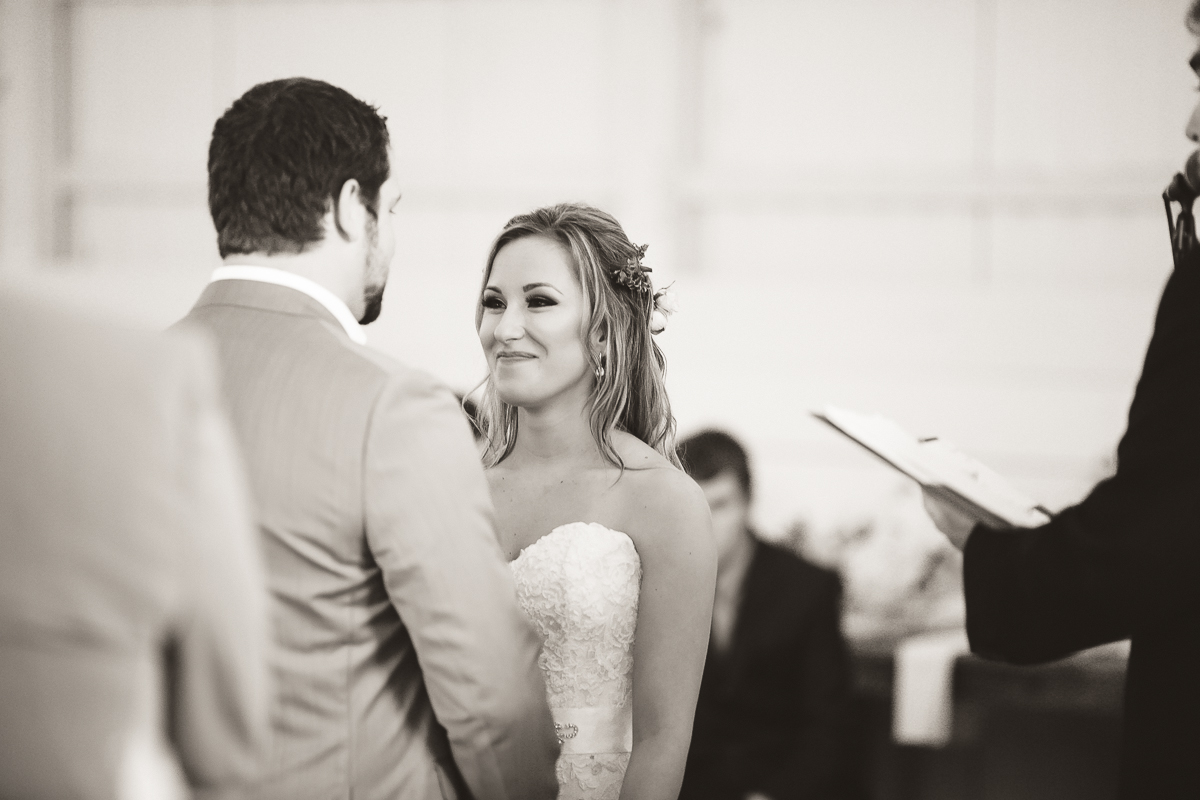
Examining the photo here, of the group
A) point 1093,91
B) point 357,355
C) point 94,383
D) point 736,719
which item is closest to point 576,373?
point 357,355

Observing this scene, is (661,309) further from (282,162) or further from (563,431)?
(282,162)

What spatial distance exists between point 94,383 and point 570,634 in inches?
53.2

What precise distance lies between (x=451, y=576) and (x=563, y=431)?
902 mm

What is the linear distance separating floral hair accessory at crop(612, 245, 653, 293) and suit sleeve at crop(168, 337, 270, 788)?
1.46 metres

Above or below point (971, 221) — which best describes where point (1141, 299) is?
below

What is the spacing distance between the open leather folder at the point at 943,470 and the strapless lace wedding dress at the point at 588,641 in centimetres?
69

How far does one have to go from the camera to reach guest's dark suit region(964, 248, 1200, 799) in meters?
1.42

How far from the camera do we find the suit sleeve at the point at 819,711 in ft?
12.4

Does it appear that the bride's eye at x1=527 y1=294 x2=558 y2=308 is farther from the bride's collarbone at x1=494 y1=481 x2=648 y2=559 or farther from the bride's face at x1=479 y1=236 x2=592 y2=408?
the bride's collarbone at x1=494 y1=481 x2=648 y2=559

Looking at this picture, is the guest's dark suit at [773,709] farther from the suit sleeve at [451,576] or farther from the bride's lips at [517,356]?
the suit sleeve at [451,576]

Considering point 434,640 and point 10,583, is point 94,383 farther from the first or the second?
point 434,640

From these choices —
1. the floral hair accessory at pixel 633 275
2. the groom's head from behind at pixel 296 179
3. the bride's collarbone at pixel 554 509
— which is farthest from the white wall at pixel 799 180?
the groom's head from behind at pixel 296 179

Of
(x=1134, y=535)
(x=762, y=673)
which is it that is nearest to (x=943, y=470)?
(x=1134, y=535)

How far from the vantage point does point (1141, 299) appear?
5637 millimetres
